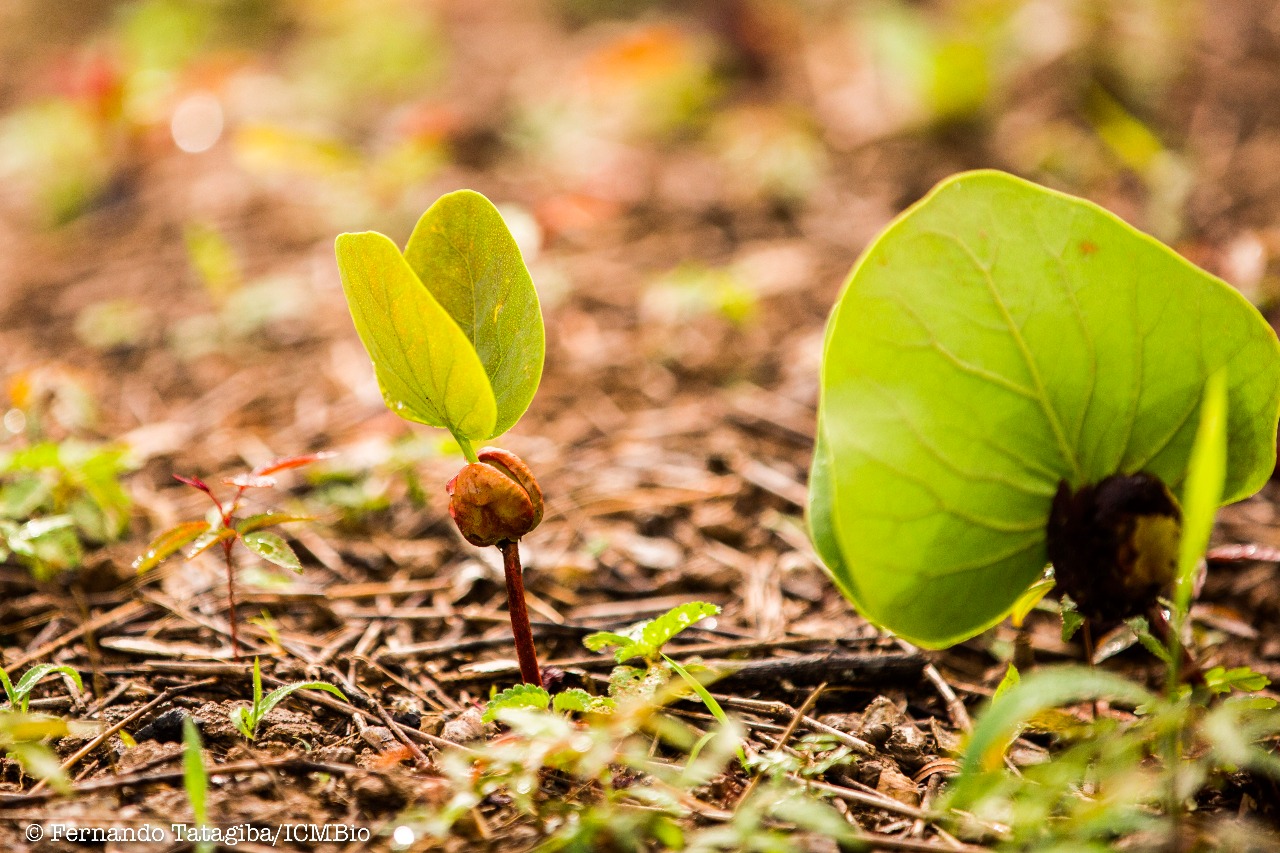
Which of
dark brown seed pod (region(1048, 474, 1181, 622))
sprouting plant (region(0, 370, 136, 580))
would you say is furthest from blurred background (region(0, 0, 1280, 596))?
dark brown seed pod (region(1048, 474, 1181, 622))

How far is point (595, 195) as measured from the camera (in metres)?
3.12

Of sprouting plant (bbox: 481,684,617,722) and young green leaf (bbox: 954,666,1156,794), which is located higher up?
young green leaf (bbox: 954,666,1156,794)

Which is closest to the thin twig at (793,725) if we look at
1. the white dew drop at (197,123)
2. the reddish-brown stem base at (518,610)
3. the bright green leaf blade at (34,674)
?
the reddish-brown stem base at (518,610)

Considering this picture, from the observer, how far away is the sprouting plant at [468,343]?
3.24ft

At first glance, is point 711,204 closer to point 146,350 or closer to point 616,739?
point 146,350

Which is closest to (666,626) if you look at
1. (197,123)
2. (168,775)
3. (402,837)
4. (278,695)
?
(402,837)

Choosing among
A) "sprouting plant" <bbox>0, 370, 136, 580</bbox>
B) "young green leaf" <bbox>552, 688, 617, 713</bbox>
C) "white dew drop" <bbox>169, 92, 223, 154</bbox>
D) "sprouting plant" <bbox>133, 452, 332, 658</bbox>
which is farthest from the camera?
"white dew drop" <bbox>169, 92, 223, 154</bbox>

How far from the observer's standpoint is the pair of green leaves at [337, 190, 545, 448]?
0.98 meters

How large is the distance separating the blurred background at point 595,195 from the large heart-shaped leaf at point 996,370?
690 millimetres

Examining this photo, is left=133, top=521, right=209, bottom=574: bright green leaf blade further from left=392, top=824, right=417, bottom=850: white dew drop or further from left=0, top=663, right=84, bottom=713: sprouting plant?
left=392, top=824, right=417, bottom=850: white dew drop

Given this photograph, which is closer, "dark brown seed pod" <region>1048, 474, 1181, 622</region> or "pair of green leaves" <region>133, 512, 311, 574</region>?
"dark brown seed pod" <region>1048, 474, 1181, 622</region>

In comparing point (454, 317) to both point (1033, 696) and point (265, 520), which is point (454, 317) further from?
point (1033, 696)

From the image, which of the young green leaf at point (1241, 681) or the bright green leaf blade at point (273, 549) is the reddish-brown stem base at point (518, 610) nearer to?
the bright green leaf blade at point (273, 549)

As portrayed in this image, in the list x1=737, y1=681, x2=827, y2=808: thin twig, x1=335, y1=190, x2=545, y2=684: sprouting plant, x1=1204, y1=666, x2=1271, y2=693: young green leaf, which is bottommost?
x1=737, y1=681, x2=827, y2=808: thin twig
